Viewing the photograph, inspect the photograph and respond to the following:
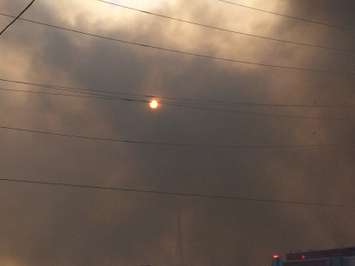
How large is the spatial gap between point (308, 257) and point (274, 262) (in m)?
1.30

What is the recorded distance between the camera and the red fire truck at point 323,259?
15.0 m

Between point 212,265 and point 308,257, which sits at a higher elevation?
point 212,265

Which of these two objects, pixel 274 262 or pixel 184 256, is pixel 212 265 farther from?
pixel 274 262

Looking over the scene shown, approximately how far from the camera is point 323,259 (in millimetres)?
15750

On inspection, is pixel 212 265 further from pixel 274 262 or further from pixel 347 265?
pixel 347 265

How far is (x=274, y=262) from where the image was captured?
17672 mm

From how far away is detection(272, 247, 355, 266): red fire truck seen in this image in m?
15.0

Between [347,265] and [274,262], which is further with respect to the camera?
[274,262]

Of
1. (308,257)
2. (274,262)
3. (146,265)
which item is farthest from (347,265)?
(146,265)

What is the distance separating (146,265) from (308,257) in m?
24.4

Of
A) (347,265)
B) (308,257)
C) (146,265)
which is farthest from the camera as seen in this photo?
(146,265)

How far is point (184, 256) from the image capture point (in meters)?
41.9

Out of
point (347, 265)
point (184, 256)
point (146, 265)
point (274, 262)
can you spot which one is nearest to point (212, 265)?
point (184, 256)

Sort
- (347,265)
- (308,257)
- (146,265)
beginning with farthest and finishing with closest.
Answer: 1. (146,265)
2. (308,257)
3. (347,265)
